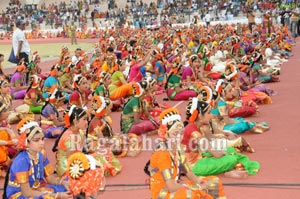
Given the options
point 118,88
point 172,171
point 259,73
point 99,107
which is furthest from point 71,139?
point 259,73

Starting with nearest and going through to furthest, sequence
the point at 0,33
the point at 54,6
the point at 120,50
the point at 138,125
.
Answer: the point at 138,125
the point at 120,50
the point at 0,33
the point at 54,6

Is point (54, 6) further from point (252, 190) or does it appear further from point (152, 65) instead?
point (252, 190)

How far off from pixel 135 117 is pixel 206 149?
242 cm

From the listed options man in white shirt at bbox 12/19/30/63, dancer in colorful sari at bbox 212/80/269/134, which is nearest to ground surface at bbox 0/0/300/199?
dancer in colorful sari at bbox 212/80/269/134

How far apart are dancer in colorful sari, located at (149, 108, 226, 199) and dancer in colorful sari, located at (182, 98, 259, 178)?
1.15m

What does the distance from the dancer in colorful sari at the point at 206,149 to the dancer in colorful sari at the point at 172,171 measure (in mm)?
1145

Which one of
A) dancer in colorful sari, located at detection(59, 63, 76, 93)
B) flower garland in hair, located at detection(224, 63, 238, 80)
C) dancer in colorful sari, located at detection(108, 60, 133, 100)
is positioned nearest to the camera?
flower garland in hair, located at detection(224, 63, 238, 80)

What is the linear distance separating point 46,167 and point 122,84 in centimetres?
630

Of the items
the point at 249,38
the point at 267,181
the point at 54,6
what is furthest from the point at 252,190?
the point at 54,6

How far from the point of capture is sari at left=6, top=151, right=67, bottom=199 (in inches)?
184

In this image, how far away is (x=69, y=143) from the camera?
571cm

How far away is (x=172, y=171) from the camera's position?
4.49 meters

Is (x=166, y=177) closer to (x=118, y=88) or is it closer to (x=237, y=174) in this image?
(x=237, y=174)

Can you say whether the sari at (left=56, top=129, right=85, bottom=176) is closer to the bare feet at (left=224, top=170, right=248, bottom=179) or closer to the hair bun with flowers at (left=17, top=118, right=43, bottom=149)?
the hair bun with flowers at (left=17, top=118, right=43, bottom=149)
